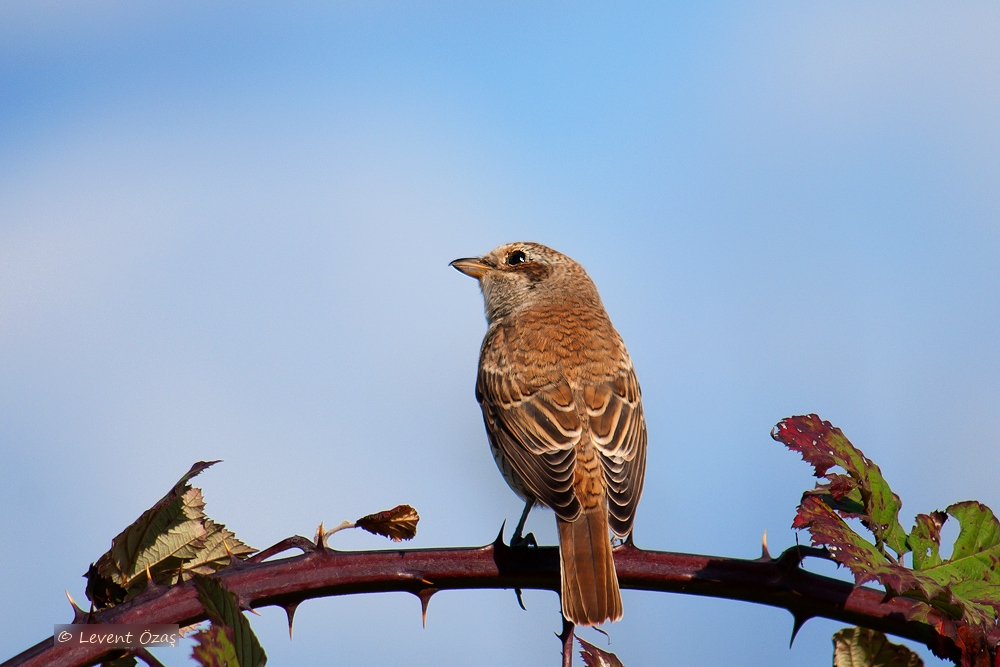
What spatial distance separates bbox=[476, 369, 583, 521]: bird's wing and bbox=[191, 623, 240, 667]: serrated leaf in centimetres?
234

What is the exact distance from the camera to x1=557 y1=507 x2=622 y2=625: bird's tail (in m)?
3.23

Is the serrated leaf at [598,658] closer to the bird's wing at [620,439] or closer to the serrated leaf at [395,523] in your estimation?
the serrated leaf at [395,523]

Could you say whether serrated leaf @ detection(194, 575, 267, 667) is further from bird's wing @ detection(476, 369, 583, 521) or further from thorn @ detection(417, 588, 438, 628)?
bird's wing @ detection(476, 369, 583, 521)

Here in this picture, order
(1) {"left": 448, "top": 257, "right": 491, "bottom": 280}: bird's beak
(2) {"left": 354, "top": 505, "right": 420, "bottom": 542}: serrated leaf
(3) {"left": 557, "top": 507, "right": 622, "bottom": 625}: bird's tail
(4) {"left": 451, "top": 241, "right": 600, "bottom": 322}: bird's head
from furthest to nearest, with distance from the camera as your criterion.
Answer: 1. (1) {"left": 448, "top": 257, "right": 491, "bottom": 280}: bird's beak
2. (4) {"left": 451, "top": 241, "right": 600, "bottom": 322}: bird's head
3. (3) {"left": 557, "top": 507, "right": 622, "bottom": 625}: bird's tail
4. (2) {"left": 354, "top": 505, "right": 420, "bottom": 542}: serrated leaf

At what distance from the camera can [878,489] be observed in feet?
7.55

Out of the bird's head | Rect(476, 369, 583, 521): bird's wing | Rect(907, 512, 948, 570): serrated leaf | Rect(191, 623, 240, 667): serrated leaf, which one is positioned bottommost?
Rect(191, 623, 240, 667): serrated leaf

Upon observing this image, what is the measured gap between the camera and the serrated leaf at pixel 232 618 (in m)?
1.65

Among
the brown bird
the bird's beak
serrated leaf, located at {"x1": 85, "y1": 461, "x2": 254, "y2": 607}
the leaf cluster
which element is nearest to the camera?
the leaf cluster

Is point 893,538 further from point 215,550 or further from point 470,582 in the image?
point 215,550

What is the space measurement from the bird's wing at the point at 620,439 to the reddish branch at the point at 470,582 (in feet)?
5.04

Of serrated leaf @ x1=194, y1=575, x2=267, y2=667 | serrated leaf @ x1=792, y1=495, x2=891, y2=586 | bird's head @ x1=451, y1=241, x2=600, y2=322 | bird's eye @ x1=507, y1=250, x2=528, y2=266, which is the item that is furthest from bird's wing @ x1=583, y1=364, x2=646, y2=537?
serrated leaf @ x1=194, y1=575, x2=267, y2=667

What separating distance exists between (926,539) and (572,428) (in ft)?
7.02

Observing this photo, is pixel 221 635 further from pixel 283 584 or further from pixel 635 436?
pixel 635 436

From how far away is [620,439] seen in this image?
435 cm
